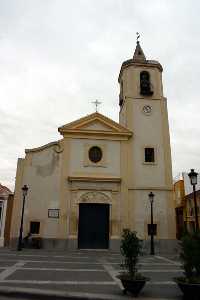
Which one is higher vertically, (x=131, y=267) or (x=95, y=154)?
(x=95, y=154)

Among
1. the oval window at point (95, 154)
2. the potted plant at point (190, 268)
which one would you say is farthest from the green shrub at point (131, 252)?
the oval window at point (95, 154)

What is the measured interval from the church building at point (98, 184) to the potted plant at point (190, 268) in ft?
44.2

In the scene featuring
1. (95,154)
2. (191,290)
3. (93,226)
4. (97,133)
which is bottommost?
(191,290)

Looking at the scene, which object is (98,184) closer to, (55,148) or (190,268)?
(55,148)

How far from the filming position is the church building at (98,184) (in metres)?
20.8

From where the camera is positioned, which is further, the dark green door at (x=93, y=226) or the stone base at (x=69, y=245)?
the dark green door at (x=93, y=226)

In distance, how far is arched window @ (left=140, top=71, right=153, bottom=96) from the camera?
24.8 meters

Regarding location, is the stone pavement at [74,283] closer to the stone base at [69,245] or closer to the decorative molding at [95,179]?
the stone base at [69,245]

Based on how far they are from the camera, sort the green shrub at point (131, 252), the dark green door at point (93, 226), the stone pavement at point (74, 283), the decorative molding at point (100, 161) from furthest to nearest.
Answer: the decorative molding at point (100, 161), the dark green door at point (93, 226), the green shrub at point (131, 252), the stone pavement at point (74, 283)

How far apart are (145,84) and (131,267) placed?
63.6 feet

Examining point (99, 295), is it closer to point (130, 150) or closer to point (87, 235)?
point (87, 235)

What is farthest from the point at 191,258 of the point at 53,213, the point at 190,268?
the point at 53,213

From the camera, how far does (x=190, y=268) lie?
7.44 meters

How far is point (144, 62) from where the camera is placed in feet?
85.0
